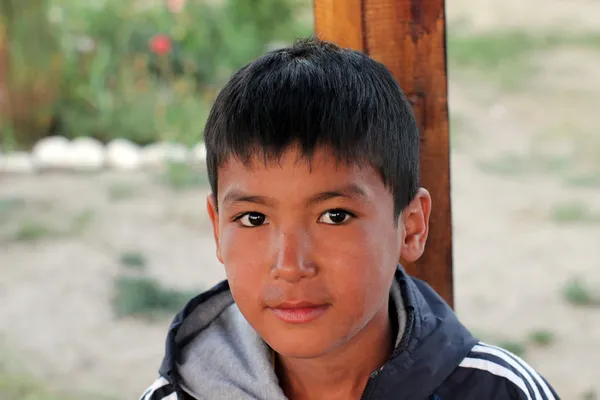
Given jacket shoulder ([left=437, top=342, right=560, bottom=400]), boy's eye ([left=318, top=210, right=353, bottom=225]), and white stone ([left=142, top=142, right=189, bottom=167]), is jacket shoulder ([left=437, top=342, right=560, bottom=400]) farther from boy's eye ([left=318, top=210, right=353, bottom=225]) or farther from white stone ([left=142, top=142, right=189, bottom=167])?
white stone ([left=142, top=142, right=189, bottom=167])

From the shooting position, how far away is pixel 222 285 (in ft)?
6.16

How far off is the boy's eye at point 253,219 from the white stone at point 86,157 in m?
4.68

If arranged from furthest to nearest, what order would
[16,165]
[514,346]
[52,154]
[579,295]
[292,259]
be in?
[52,154] < [16,165] < [579,295] < [514,346] < [292,259]

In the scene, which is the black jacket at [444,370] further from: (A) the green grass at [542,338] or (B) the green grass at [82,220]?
(B) the green grass at [82,220]

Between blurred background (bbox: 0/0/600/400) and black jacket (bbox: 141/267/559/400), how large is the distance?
2016 millimetres

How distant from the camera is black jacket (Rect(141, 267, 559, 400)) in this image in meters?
1.67

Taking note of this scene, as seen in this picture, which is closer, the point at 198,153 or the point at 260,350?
the point at 260,350

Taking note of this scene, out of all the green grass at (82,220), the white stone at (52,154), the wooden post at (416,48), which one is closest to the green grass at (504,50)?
the white stone at (52,154)

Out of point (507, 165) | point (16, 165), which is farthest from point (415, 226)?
point (16, 165)

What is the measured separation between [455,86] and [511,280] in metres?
3.05

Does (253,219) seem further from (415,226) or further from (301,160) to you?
(415,226)

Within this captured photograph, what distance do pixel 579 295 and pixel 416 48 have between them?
9.28 feet

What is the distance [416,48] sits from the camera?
1.86 m

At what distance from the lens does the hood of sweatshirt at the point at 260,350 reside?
168cm
